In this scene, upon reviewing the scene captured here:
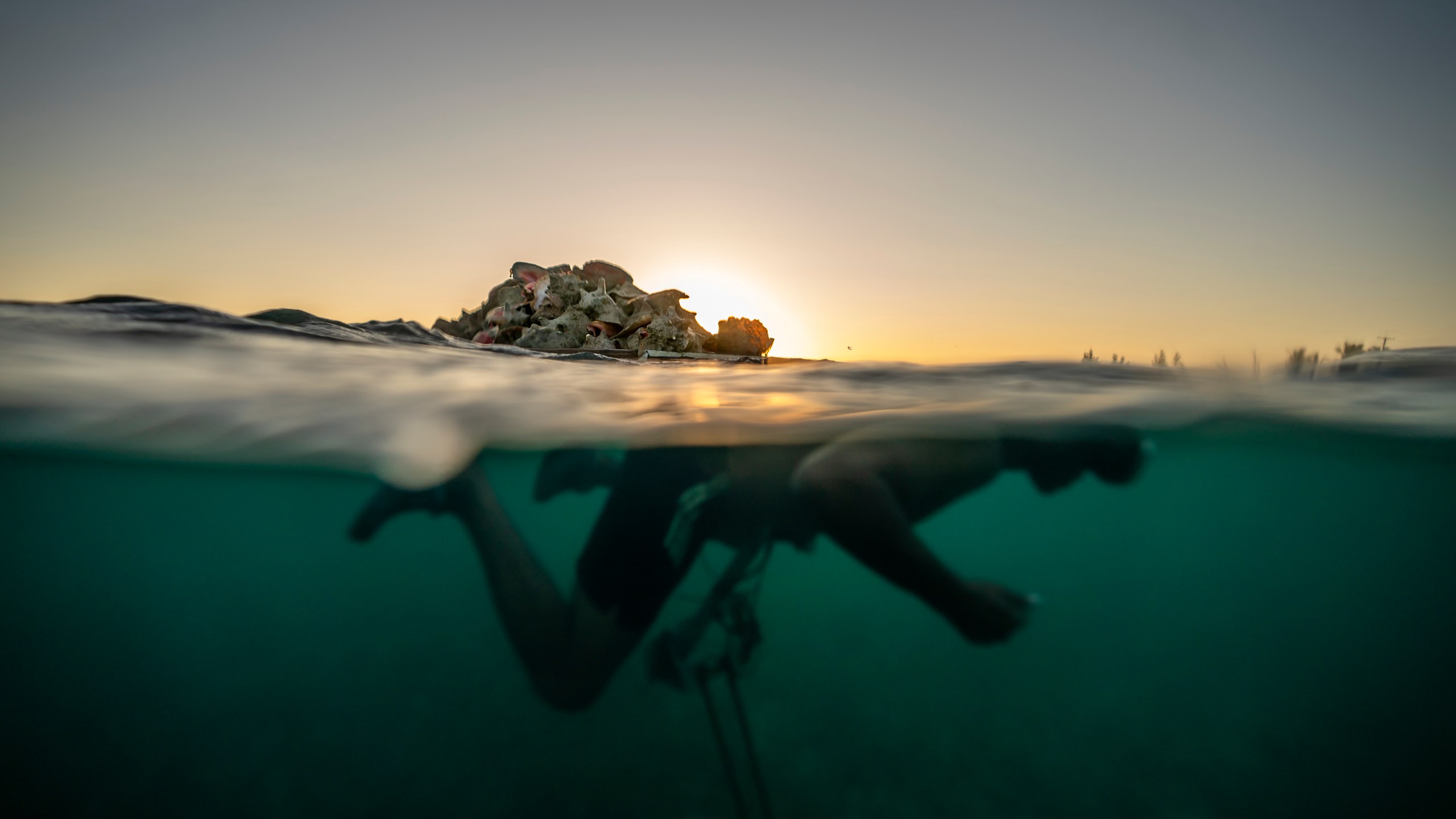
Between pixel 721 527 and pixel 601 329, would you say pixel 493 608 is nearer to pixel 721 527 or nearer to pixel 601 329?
pixel 721 527

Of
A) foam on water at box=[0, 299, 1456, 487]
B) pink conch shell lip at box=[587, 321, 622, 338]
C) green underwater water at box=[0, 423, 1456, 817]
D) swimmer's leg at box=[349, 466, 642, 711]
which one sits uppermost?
pink conch shell lip at box=[587, 321, 622, 338]

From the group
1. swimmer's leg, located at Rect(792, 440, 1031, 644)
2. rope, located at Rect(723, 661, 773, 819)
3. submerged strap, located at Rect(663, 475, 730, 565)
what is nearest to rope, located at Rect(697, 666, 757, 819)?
rope, located at Rect(723, 661, 773, 819)

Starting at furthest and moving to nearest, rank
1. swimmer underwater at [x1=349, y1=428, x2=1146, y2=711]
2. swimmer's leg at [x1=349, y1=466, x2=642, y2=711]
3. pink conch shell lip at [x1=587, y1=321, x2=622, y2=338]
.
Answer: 1. pink conch shell lip at [x1=587, y1=321, x2=622, y2=338]
2. swimmer's leg at [x1=349, y1=466, x2=642, y2=711]
3. swimmer underwater at [x1=349, y1=428, x2=1146, y2=711]

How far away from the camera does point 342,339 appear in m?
6.54

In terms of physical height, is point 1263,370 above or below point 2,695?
above

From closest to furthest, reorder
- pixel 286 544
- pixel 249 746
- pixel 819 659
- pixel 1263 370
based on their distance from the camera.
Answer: pixel 1263 370 → pixel 249 746 → pixel 286 544 → pixel 819 659

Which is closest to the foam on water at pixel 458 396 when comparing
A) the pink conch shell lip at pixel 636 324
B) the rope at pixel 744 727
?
the rope at pixel 744 727

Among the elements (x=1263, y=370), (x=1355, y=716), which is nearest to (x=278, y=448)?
(x=1263, y=370)

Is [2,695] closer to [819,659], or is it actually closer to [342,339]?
[342,339]

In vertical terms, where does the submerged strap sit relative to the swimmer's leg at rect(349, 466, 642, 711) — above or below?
above

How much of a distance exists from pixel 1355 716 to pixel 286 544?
20273 millimetres

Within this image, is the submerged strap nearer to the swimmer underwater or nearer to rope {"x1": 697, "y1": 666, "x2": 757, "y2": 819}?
the swimmer underwater

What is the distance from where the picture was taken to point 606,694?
673 cm

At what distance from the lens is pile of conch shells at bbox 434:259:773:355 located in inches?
565
